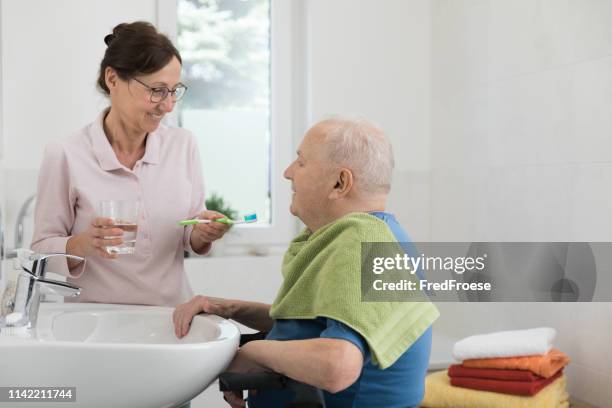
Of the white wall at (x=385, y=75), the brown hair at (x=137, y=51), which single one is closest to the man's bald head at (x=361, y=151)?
the brown hair at (x=137, y=51)

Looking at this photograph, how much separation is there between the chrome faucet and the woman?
167mm

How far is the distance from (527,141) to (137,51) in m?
1.67

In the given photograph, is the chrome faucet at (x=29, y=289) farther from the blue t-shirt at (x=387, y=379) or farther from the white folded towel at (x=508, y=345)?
the white folded towel at (x=508, y=345)

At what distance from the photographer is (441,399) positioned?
2.52 metres

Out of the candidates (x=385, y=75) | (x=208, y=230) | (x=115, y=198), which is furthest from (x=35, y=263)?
(x=385, y=75)

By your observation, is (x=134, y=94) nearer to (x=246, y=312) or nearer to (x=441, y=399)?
(x=246, y=312)

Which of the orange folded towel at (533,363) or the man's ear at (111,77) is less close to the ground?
the man's ear at (111,77)

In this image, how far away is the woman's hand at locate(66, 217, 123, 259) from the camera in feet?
5.30

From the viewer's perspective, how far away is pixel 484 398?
7.96ft

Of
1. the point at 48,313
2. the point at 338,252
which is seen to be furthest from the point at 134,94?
the point at 338,252

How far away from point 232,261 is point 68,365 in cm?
196

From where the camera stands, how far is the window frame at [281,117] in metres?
3.42

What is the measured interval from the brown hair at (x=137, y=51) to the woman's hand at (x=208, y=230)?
1.24ft

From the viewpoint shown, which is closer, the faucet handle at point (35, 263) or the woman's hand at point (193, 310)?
the faucet handle at point (35, 263)
